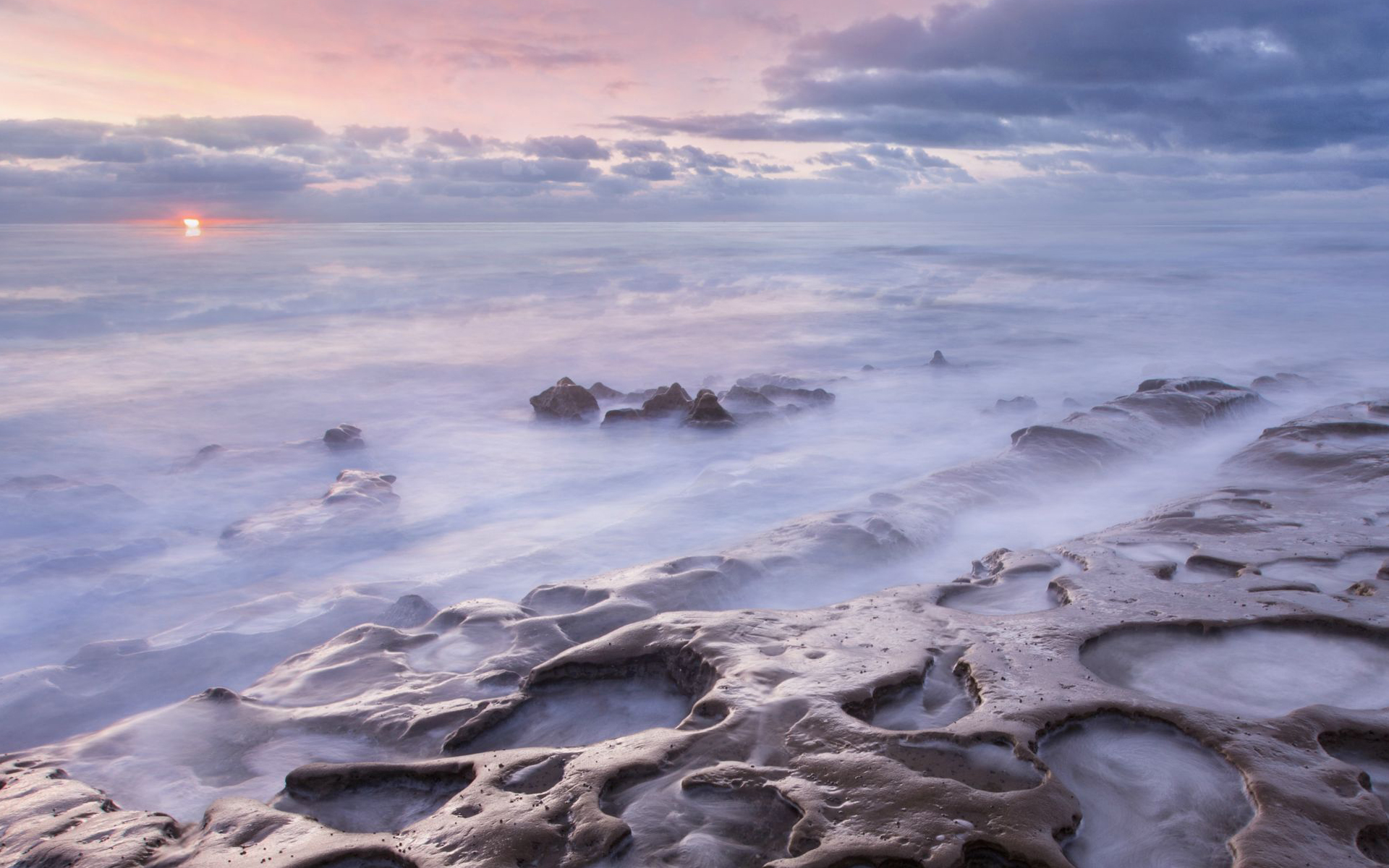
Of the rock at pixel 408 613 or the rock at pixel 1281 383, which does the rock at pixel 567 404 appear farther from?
the rock at pixel 1281 383

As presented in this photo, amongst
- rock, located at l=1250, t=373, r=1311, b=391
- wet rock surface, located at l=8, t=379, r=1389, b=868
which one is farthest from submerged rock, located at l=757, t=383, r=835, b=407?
wet rock surface, located at l=8, t=379, r=1389, b=868

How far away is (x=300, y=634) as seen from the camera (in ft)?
17.8

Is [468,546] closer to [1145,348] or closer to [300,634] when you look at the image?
[300,634]

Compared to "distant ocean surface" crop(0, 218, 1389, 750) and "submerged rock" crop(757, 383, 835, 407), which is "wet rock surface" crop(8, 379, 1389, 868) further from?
"submerged rock" crop(757, 383, 835, 407)

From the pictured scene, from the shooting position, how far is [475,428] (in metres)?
11.5

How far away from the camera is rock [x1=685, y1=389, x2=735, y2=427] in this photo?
10.3m

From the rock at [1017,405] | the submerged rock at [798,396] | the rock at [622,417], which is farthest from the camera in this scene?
the submerged rock at [798,396]

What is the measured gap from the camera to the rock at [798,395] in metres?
11.8

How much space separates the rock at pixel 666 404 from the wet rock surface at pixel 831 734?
5774mm

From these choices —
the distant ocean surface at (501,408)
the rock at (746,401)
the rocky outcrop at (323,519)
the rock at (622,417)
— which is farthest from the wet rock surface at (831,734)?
the rock at (746,401)

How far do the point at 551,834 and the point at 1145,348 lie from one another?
56.6ft

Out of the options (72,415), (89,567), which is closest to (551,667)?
(89,567)

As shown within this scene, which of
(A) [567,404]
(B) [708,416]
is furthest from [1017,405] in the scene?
(A) [567,404]

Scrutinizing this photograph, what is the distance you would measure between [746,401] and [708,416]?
0.95m
